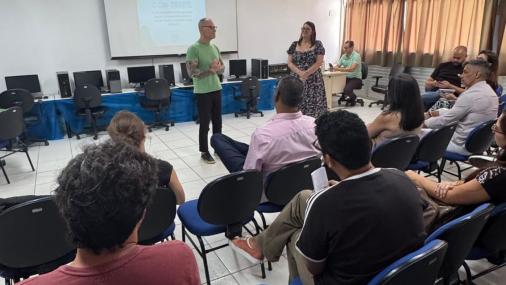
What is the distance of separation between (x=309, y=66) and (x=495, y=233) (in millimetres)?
2816

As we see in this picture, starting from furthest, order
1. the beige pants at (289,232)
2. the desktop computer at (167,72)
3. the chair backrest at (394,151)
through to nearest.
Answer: the desktop computer at (167,72)
the chair backrest at (394,151)
the beige pants at (289,232)

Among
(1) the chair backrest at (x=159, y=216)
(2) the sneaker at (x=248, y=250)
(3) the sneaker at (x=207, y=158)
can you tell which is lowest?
(3) the sneaker at (x=207, y=158)

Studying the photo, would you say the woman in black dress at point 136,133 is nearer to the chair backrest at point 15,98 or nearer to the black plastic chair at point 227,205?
the black plastic chair at point 227,205

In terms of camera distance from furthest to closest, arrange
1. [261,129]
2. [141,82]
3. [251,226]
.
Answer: [141,82] < [251,226] < [261,129]

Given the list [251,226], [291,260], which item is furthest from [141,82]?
[291,260]

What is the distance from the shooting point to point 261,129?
2.21 m

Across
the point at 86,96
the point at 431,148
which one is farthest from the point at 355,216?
the point at 86,96

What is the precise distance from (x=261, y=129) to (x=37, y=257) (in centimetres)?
138

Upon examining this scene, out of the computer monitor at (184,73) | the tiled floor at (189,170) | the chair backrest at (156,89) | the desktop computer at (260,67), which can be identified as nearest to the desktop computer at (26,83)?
the tiled floor at (189,170)

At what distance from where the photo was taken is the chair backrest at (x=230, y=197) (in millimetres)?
1844

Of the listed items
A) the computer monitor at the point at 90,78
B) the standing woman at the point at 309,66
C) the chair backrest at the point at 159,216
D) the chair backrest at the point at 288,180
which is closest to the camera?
the chair backrest at the point at 159,216

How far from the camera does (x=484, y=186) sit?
156 cm

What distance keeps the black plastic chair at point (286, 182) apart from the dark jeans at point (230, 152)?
400 mm

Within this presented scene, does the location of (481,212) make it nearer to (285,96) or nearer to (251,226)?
(285,96)
